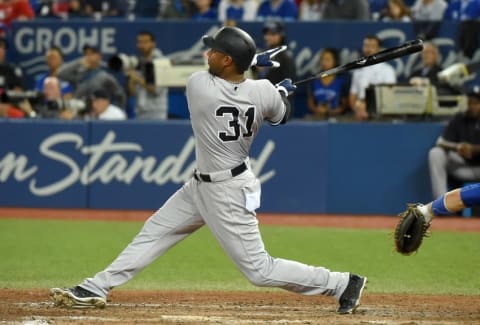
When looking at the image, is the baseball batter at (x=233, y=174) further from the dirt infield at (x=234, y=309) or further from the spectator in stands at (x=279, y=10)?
the spectator in stands at (x=279, y=10)

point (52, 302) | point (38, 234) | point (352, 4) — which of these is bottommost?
point (38, 234)

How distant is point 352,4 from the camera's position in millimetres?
14516

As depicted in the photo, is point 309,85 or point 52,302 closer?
point 52,302

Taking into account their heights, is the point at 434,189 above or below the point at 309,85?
below

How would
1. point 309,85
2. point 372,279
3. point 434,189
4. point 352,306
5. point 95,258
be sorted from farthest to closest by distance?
point 309,85
point 434,189
point 95,258
point 372,279
point 352,306

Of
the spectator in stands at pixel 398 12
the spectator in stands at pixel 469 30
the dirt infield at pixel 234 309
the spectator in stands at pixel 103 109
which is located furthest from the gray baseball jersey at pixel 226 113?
the spectator in stands at pixel 398 12

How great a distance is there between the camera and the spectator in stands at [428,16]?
1395 centimetres

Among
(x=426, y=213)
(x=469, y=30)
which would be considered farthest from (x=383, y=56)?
(x=469, y=30)

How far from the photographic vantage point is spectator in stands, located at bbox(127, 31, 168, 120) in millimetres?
13422

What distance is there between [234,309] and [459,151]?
6147mm

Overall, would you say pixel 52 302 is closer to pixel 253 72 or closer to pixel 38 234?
pixel 38 234

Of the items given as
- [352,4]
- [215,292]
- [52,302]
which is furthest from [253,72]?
[52,302]

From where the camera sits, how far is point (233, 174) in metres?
6.20

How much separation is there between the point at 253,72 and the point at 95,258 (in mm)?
4316
